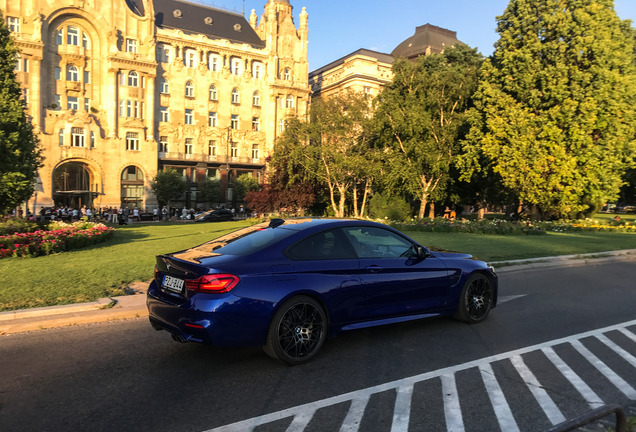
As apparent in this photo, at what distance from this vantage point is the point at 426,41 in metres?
67.0

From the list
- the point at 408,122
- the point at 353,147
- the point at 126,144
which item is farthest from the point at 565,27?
the point at 126,144

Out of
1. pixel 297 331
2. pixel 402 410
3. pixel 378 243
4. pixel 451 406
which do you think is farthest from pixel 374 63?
pixel 402 410

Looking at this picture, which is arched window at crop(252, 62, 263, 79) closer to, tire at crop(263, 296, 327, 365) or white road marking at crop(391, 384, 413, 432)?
tire at crop(263, 296, 327, 365)

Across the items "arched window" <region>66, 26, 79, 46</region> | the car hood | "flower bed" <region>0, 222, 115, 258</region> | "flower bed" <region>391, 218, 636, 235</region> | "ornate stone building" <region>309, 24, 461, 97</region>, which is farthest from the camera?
"ornate stone building" <region>309, 24, 461, 97</region>

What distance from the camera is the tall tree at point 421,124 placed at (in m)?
31.7

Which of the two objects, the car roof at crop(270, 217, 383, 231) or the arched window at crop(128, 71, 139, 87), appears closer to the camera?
the car roof at crop(270, 217, 383, 231)

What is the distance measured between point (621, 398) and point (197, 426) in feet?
12.8

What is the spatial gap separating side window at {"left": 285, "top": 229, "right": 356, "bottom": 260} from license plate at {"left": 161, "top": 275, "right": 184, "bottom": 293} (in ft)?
3.87

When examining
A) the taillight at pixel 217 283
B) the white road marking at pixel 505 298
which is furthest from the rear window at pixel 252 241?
the white road marking at pixel 505 298

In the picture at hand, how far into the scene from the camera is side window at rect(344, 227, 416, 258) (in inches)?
215

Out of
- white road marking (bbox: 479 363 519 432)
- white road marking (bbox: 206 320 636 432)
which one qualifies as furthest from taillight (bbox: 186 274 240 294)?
white road marking (bbox: 479 363 519 432)

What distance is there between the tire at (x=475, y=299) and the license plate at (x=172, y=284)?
3919 mm

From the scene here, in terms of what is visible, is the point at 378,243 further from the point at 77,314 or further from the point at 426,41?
the point at 426,41

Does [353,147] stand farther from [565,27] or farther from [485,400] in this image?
[485,400]
